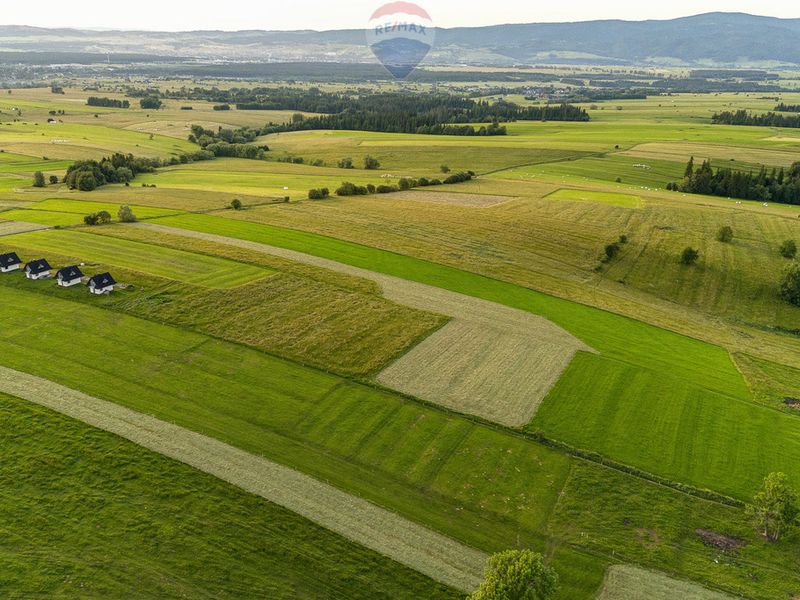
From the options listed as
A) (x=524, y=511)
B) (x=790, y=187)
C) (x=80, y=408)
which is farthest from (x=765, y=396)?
(x=790, y=187)

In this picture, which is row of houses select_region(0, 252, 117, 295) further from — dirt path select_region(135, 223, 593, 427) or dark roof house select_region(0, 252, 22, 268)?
dirt path select_region(135, 223, 593, 427)

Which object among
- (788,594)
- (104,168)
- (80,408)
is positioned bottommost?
(788,594)

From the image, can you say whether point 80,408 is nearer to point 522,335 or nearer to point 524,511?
point 524,511

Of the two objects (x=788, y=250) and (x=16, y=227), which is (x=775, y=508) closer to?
(x=788, y=250)

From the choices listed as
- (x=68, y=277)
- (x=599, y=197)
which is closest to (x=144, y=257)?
(x=68, y=277)

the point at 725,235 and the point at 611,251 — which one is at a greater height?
the point at 725,235

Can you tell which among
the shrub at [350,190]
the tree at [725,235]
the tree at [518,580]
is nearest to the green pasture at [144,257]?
the shrub at [350,190]
